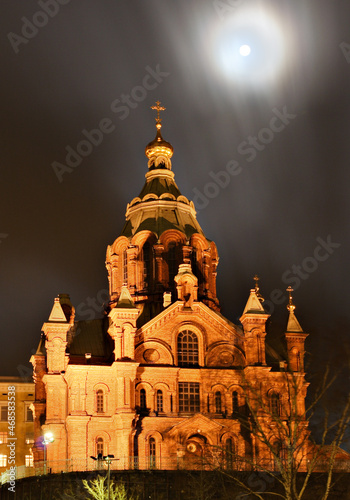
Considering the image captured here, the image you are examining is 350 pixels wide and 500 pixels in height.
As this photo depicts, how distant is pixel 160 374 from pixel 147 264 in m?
11.1

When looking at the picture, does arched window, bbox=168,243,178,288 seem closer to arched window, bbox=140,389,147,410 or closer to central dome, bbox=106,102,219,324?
central dome, bbox=106,102,219,324

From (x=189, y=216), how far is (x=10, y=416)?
83.7 ft

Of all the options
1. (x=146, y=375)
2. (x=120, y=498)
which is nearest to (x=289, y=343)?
(x=146, y=375)

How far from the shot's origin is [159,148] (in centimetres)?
7900

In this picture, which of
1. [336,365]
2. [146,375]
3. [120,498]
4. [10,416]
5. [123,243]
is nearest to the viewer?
[120,498]

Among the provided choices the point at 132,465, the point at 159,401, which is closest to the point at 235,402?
the point at 159,401

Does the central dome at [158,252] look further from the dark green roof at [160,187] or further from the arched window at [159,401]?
the arched window at [159,401]

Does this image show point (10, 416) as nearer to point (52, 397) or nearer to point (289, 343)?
point (52, 397)

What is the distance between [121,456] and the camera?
59.8 m

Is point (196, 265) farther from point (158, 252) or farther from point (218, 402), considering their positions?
point (218, 402)

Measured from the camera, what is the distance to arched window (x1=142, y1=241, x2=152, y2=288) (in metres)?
71.6

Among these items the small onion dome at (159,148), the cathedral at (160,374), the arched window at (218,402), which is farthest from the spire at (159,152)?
the arched window at (218,402)

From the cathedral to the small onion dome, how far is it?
9.38 meters

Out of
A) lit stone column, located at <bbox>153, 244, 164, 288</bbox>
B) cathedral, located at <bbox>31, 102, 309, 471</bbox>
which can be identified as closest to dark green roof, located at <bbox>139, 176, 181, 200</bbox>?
cathedral, located at <bbox>31, 102, 309, 471</bbox>
